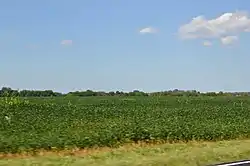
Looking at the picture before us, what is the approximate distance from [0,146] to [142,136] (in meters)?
7.44

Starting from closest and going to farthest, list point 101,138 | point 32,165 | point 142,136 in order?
1. point 32,165
2. point 101,138
3. point 142,136

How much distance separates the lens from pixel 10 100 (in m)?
55.4

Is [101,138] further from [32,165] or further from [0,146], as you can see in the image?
[32,165]

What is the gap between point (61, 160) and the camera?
1488 cm

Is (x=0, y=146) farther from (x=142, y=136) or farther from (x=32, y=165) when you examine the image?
(x=142, y=136)

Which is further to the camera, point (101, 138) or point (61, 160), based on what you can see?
point (101, 138)

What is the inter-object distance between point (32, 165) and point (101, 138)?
8.26m

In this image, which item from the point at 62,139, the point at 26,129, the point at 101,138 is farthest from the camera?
the point at 26,129

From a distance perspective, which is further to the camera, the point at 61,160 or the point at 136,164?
the point at 61,160

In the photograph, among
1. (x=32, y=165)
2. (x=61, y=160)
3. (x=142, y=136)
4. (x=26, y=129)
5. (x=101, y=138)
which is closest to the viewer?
(x=32, y=165)

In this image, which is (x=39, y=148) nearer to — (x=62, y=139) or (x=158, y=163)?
(x=62, y=139)

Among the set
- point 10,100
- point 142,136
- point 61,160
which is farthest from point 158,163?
point 10,100

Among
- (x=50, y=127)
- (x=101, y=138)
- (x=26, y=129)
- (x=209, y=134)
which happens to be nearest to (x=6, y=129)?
(x=26, y=129)

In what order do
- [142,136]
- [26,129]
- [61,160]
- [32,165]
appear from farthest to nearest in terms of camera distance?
1. [26,129]
2. [142,136]
3. [61,160]
4. [32,165]
